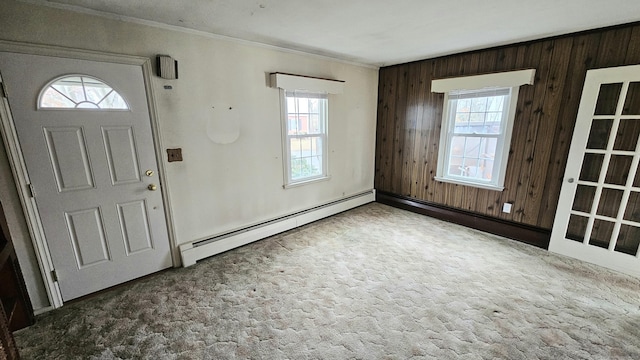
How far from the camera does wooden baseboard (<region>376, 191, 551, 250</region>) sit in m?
3.13

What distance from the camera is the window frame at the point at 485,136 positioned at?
3.16 m

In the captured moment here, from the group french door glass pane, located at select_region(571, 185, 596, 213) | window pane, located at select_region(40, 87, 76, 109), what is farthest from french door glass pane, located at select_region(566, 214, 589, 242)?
window pane, located at select_region(40, 87, 76, 109)

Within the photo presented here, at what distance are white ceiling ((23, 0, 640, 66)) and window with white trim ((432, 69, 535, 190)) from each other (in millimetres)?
477

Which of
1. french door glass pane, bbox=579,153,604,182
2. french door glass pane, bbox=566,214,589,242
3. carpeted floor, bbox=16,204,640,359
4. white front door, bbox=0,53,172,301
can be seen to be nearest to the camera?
carpeted floor, bbox=16,204,640,359

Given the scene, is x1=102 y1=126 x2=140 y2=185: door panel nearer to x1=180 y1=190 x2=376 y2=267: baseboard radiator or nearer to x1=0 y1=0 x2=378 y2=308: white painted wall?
x1=0 y1=0 x2=378 y2=308: white painted wall

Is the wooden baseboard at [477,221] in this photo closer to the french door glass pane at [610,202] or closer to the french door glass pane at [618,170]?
the french door glass pane at [610,202]

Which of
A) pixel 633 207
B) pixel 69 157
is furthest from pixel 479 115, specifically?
pixel 69 157

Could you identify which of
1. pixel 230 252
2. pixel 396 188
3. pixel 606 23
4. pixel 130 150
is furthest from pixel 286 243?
pixel 606 23

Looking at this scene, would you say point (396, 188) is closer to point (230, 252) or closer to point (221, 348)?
point (230, 252)

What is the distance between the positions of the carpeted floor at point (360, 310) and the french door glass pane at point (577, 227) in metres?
0.30

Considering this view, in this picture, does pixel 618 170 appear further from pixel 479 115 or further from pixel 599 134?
pixel 479 115

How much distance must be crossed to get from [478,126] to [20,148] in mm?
4701

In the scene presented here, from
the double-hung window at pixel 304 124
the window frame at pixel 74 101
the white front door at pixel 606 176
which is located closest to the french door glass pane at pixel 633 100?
the white front door at pixel 606 176

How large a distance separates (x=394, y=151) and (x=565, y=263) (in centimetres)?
261
